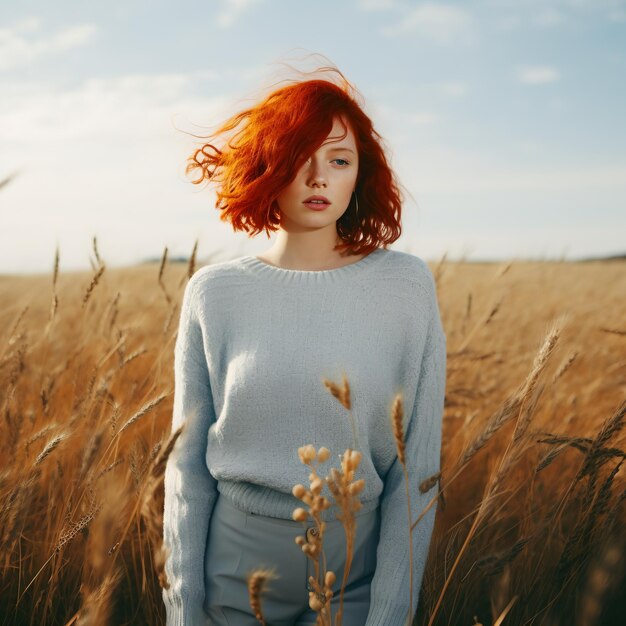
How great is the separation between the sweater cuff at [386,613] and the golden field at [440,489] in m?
0.06

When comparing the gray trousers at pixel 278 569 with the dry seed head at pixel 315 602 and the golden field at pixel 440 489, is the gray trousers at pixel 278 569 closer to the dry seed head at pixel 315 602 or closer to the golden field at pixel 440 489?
the golden field at pixel 440 489

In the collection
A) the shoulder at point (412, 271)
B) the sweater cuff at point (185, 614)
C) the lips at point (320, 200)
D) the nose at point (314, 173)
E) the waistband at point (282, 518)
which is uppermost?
the nose at point (314, 173)

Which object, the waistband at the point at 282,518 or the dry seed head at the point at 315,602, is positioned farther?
the waistband at the point at 282,518

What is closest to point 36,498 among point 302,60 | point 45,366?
point 45,366

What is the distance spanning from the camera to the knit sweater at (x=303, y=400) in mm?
1304

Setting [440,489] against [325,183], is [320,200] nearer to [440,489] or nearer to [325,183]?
[325,183]

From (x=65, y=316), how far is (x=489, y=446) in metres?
2.92

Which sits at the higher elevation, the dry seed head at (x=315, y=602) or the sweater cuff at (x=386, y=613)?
the dry seed head at (x=315, y=602)

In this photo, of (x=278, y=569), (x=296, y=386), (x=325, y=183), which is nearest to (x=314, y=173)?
(x=325, y=183)

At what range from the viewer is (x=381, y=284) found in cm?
139

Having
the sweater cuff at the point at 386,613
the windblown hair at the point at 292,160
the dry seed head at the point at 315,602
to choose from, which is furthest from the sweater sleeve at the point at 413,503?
the dry seed head at the point at 315,602

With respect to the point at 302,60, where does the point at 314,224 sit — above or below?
below

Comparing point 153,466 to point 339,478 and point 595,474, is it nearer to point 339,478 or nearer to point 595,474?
point 339,478

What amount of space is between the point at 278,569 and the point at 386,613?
23 cm
